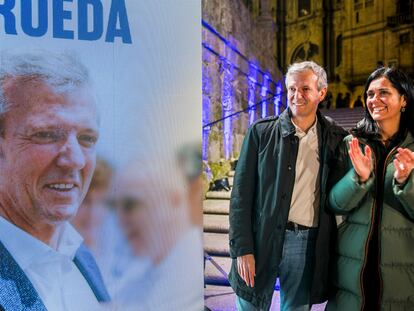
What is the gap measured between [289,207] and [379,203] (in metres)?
0.42

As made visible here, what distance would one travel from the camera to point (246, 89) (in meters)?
8.70

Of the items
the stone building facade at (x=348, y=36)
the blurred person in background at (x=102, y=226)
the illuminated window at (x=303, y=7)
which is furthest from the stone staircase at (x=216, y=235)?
the illuminated window at (x=303, y=7)

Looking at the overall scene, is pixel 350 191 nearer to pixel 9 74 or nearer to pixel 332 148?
pixel 332 148

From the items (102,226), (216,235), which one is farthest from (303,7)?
(102,226)

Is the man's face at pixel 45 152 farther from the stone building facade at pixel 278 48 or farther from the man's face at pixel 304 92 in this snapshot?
the stone building facade at pixel 278 48

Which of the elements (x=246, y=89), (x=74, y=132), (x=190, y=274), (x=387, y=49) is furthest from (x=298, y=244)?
(x=387, y=49)

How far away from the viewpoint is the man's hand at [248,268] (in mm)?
2148

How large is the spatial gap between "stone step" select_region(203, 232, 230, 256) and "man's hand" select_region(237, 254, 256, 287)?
6.52ft

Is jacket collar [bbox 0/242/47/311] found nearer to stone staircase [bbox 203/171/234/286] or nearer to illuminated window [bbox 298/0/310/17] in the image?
stone staircase [bbox 203/171/234/286]

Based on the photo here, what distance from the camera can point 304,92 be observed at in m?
2.12

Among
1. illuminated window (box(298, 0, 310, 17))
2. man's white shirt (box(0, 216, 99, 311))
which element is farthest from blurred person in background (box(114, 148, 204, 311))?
illuminated window (box(298, 0, 310, 17))

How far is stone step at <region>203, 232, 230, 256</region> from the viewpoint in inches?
165

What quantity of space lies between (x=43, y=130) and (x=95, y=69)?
35 centimetres

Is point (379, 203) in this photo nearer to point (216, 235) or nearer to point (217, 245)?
point (217, 245)
